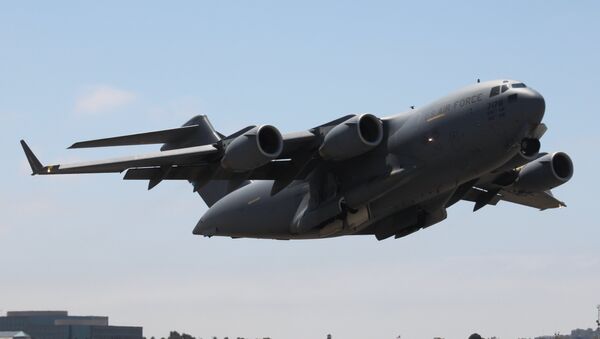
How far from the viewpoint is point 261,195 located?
28000 millimetres

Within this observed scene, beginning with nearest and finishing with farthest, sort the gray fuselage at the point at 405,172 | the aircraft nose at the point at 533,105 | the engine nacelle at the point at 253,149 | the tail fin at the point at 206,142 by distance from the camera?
1. the aircraft nose at the point at 533,105
2. the gray fuselage at the point at 405,172
3. the engine nacelle at the point at 253,149
4. the tail fin at the point at 206,142

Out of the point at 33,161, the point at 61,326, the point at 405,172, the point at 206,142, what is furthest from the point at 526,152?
the point at 61,326

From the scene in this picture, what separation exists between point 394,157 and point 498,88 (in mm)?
3003

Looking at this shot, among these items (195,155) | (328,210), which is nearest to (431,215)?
(328,210)

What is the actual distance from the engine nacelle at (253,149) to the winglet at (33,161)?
4.35 meters

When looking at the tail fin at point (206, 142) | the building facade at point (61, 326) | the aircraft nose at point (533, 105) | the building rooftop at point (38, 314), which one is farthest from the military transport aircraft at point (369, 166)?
the building rooftop at point (38, 314)

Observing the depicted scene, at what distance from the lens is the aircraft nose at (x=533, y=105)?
2270cm

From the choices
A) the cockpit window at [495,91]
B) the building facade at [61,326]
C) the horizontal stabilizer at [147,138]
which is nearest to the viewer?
the cockpit window at [495,91]

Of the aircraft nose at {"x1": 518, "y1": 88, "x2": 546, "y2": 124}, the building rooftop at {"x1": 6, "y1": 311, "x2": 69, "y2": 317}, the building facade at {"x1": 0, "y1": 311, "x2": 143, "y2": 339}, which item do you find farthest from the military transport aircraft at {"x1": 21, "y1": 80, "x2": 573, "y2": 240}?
the building rooftop at {"x1": 6, "y1": 311, "x2": 69, "y2": 317}

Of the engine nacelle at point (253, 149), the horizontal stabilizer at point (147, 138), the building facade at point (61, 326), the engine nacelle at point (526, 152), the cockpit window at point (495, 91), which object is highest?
the building facade at point (61, 326)

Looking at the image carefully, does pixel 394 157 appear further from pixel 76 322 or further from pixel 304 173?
pixel 76 322

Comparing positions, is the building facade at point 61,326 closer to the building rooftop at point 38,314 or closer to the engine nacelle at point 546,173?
the building rooftop at point 38,314

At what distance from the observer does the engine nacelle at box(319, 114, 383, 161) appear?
2414 cm

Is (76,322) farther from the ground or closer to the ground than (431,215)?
farther from the ground
